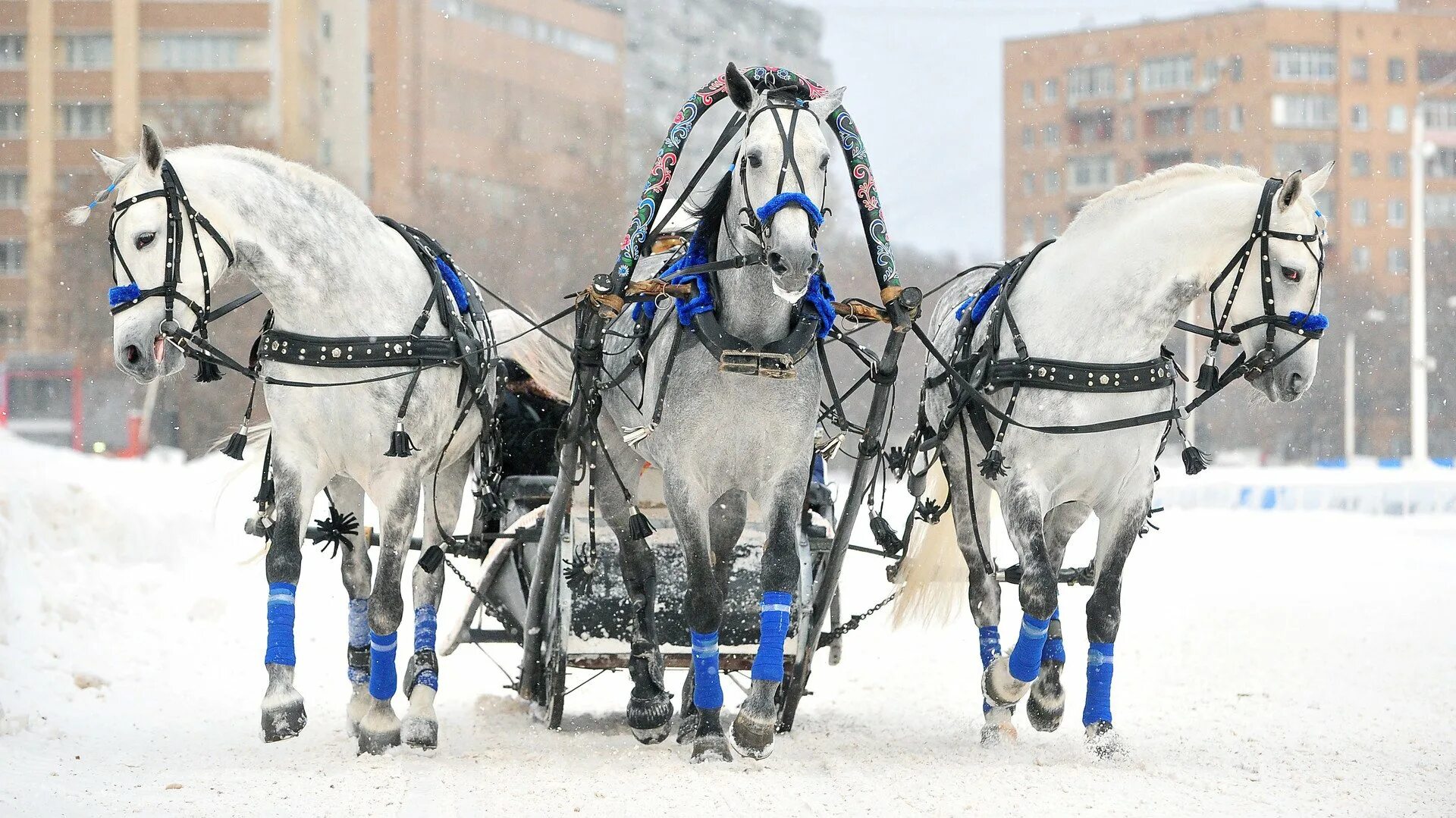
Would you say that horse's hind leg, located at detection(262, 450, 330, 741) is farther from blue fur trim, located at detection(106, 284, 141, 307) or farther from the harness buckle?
the harness buckle

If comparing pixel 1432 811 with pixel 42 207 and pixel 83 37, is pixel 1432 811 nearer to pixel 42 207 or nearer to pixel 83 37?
pixel 42 207

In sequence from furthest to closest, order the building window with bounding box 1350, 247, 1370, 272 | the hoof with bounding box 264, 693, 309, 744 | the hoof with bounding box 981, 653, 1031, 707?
the building window with bounding box 1350, 247, 1370, 272 → the hoof with bounding box 981, 653, 1031, 707 → the hoof with bounding box 264, 693, 309, 744

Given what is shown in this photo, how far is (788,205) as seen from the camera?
5.10 meters

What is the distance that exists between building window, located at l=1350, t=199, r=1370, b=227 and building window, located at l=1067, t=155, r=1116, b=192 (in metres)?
7.19

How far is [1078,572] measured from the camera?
6758mm

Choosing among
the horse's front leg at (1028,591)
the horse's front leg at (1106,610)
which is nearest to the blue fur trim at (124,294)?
the horse's front leg at (1028,591)

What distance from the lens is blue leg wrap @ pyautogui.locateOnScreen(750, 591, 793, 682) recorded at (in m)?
5.64

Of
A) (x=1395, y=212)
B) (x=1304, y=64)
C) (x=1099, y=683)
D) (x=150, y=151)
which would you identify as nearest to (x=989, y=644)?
(x=1099, y=683)

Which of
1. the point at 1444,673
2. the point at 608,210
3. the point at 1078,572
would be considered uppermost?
the point at 608,210

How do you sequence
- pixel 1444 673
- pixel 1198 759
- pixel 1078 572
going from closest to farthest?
1. pixel 1198 759
2. pixel 1078 572
3. pixel 1444 673

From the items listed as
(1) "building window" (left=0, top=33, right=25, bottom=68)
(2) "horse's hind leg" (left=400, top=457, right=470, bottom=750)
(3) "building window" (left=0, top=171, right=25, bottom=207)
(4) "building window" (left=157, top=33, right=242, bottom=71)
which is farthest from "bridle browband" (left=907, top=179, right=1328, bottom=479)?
(3) "building window" (left=0, top=171, right=25, bottom=207)

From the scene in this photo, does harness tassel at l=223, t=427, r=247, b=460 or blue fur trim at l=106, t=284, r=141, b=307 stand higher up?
blue fur trim at l=106, t=284, r=141, b=307

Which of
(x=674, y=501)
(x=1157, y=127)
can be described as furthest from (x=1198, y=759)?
(x=1157, y=127)

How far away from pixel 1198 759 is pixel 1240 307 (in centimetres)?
183
